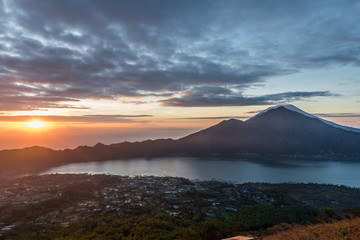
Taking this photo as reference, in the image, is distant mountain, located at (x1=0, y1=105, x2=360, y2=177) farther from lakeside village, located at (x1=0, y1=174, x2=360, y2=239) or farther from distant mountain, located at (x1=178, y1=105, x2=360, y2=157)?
lakeside village, located at (x1=0, y1=174, x2=360, y2=239)

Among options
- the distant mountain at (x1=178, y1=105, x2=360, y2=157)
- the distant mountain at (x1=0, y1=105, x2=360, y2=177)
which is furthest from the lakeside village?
the distant mountain at (x1=178, y1=105, x2=360, y2=157)

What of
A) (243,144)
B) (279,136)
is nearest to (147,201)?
(243,144)

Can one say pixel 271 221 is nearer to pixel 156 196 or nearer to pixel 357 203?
pixel 156 196

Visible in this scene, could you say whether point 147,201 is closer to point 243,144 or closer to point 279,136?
point 243,144

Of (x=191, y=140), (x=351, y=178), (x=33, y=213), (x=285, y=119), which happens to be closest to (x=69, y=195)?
(x=33, y=213)

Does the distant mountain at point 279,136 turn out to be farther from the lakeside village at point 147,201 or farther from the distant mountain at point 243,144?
the lakeside village at point 147,201

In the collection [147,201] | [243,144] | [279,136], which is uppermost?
[279,136]
